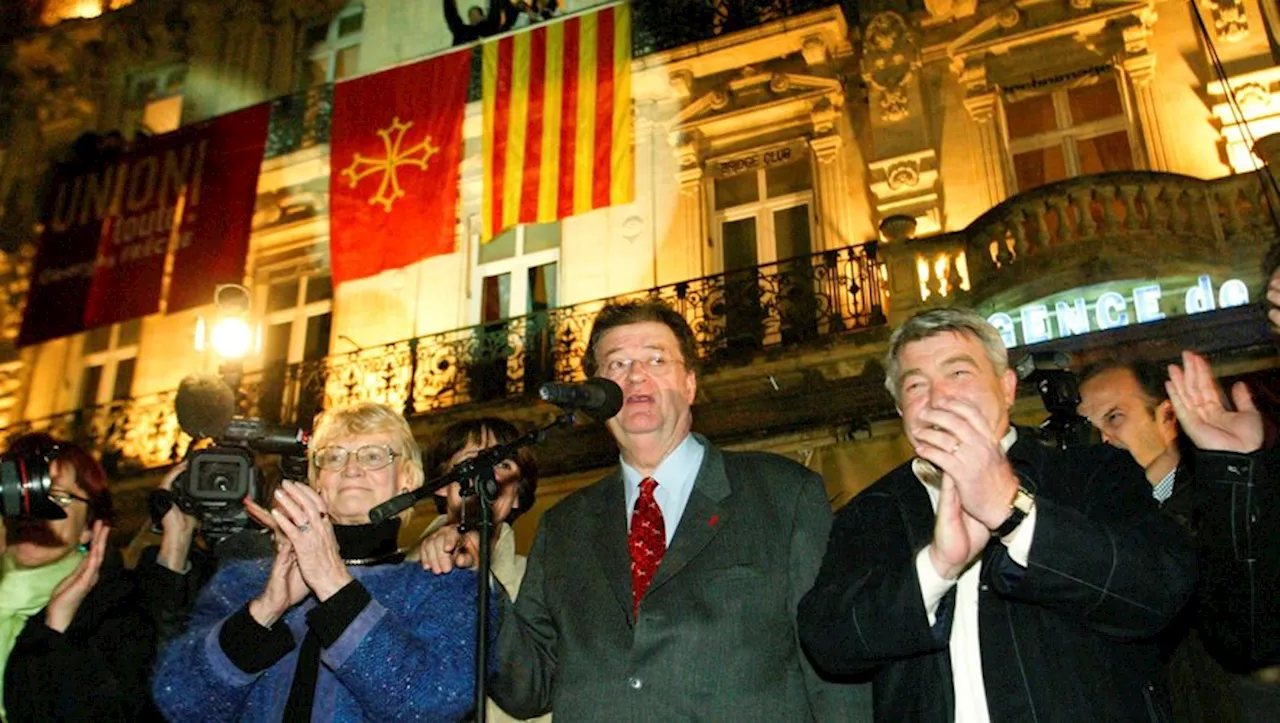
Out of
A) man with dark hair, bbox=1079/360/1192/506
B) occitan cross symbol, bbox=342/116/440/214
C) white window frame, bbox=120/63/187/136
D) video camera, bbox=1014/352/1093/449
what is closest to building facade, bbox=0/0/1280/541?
white window frame, bbox=120/63/187/136

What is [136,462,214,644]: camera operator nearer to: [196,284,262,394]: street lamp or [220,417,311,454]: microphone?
[220,417,311,454]: microphone

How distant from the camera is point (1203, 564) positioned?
8.51 ft

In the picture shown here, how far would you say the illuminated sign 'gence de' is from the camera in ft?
31.1

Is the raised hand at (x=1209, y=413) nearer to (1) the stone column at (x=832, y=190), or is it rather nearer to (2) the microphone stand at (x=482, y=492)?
(2) the microphone stand at (x=482, y=492)

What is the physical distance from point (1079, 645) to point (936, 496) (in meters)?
0.55

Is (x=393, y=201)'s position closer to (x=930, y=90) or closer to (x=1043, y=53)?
(x=930, y=90)

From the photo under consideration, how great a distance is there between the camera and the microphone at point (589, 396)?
293 cm

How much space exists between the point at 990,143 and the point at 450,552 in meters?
9.80

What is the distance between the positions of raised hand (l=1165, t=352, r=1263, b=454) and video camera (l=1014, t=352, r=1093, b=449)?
40 cm

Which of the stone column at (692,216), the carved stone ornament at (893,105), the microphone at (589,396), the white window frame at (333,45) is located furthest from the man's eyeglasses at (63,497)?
the white window frame at (333,45)

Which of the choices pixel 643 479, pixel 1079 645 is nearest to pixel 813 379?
pixel 643 479

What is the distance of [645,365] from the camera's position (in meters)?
3.41


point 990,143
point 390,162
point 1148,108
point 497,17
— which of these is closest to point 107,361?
point 390,162

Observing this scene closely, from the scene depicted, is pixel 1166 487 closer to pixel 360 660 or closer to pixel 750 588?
pixel 750 588
